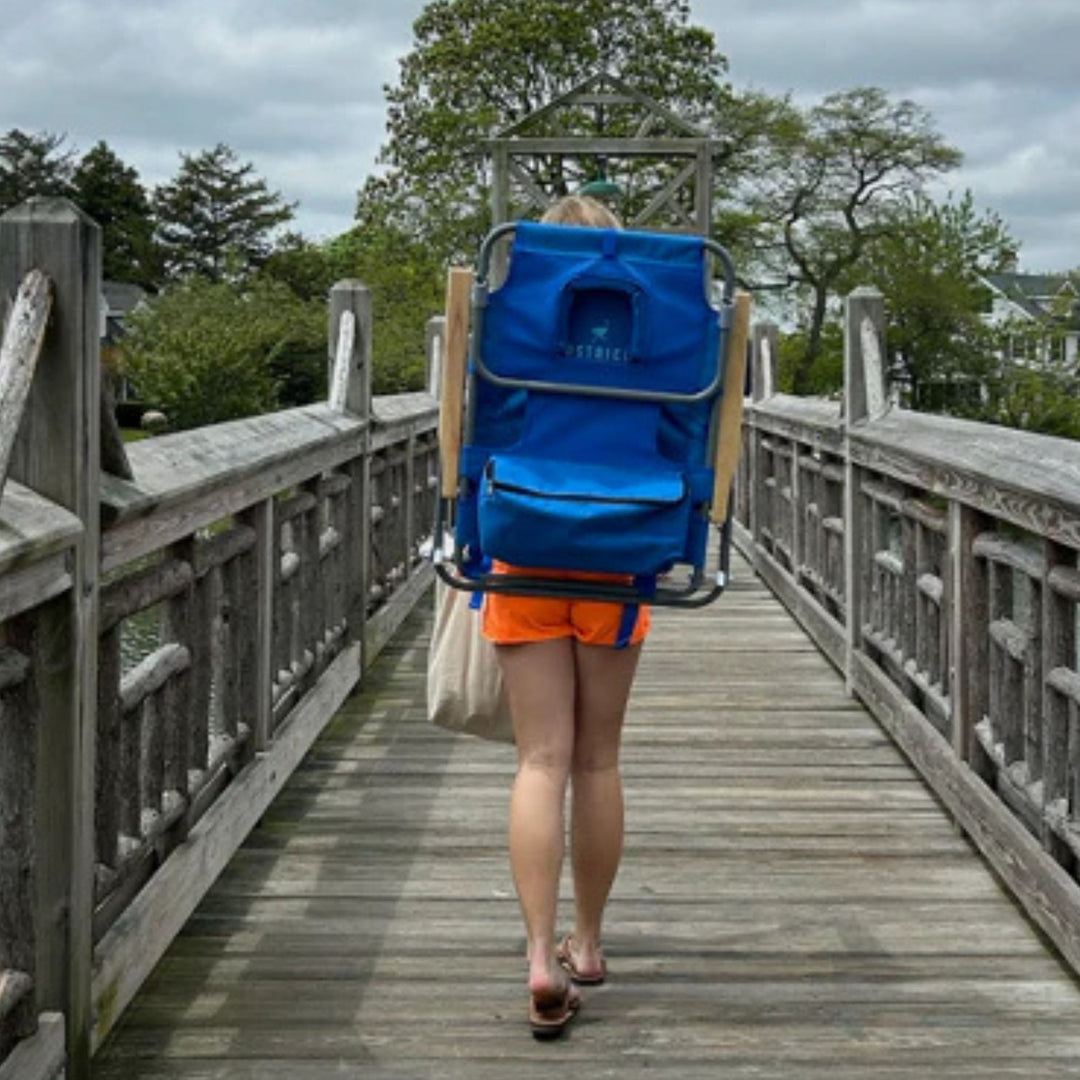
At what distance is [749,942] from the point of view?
3645 mm

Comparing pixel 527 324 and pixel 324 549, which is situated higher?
pixel 527 324

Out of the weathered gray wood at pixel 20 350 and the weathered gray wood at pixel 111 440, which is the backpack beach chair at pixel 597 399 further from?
the weathered gray wood at pixel 20 350

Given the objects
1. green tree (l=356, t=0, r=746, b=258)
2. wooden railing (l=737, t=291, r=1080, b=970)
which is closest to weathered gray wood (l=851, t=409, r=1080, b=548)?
wooden railing (l=737, t=291, r=1080, b=970)

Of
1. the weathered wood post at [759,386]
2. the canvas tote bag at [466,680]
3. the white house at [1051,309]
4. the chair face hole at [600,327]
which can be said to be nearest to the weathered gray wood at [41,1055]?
the canvas tote bag at [466,680]

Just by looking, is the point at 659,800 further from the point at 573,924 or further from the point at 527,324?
the point at 527,324

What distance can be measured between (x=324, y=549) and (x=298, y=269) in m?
65.1

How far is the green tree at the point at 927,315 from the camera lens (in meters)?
49.2

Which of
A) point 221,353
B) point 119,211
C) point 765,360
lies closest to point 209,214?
point 119,211

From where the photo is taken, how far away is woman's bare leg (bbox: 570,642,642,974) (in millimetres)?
3094

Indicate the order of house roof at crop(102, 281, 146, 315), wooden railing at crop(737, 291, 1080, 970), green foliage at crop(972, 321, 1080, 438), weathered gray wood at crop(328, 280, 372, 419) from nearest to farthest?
1. wooden railing at crop(737, 291, 1080, 970)
2. weathered gray wood at crop(328, 280, 372, 419)
3. green foliage at crop(972, 321, 1080, 438)
4. house roof at crop(102, 281, 146, 315)

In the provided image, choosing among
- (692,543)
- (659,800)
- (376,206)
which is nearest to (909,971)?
(692,543)

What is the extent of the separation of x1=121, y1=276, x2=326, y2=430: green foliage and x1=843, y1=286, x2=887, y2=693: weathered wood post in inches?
1397

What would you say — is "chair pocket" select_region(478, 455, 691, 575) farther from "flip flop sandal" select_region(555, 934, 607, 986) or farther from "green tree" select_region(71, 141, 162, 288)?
"green tree" select_region(71, 141, 162, 288)

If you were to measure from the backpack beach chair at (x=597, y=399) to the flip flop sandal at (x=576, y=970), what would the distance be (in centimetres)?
85
